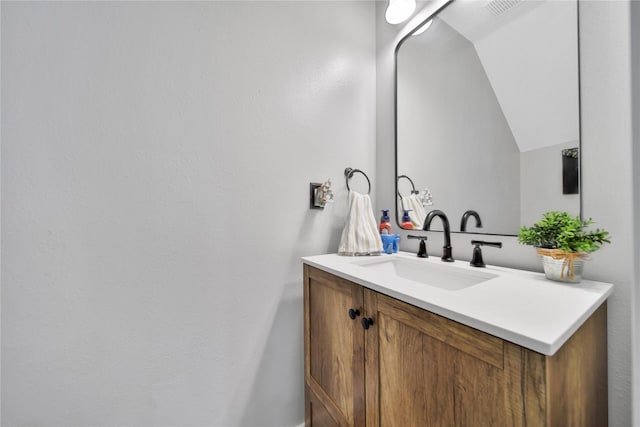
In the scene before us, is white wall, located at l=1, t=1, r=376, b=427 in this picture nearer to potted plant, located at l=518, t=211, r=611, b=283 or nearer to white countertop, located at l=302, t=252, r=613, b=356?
white countertop, located at l=302, t=252, r=613, b=356

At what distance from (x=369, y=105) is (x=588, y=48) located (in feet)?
2.80

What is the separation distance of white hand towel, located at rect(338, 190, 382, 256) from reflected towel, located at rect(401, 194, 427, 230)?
0.21m

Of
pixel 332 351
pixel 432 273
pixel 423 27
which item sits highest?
pixel 423 27

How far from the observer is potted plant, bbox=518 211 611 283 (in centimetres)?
65

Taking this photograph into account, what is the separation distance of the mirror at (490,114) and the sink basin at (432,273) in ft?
0.72

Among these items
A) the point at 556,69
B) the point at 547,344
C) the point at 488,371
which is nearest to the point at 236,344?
the point at 488,371

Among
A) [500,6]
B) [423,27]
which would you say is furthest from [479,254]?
[423,27]

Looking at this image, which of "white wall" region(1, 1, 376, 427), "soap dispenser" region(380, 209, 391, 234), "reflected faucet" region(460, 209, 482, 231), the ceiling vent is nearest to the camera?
"white wall" region(1, 1, 376, 427)

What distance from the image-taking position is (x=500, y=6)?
0.93 meters

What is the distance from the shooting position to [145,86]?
0.90 metres

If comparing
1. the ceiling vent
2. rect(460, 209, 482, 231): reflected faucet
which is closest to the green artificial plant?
rect(460, 209, 482, 231): reflected faucet

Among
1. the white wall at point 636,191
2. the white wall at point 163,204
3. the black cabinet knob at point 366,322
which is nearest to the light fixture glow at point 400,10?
the white wall at point 163,204

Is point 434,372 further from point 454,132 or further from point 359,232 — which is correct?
point 454,132

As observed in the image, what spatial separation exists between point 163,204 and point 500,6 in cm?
143
